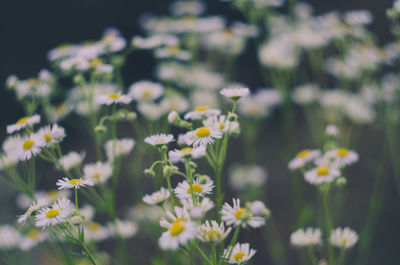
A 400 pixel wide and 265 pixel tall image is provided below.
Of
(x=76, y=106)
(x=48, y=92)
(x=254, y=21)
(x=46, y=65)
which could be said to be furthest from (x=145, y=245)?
(x=46, y=65)

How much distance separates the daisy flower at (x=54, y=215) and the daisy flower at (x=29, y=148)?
0.18 m

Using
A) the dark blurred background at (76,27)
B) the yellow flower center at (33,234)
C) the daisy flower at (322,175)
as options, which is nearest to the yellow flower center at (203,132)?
the daisy flower at (322,175)

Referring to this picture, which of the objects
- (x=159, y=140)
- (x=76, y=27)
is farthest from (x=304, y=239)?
(x=76, y=27)

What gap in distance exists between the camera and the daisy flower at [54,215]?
82cm

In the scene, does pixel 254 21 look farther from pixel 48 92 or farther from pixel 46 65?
pixel 46 65

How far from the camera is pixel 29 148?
3.36 feet

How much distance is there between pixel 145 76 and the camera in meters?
3.08

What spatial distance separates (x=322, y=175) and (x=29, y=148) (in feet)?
2.59

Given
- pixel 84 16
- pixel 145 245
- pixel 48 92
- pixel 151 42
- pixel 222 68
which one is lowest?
pixel 145 245

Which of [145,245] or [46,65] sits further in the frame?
[46,65]

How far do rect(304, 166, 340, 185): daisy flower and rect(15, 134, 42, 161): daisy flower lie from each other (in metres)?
0.72

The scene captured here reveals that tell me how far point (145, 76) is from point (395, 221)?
2.03m

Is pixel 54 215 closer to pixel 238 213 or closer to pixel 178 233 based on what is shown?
pixel 178 233

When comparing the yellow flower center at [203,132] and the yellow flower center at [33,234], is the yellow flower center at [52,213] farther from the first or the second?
the yellow flower center at [33,234]
